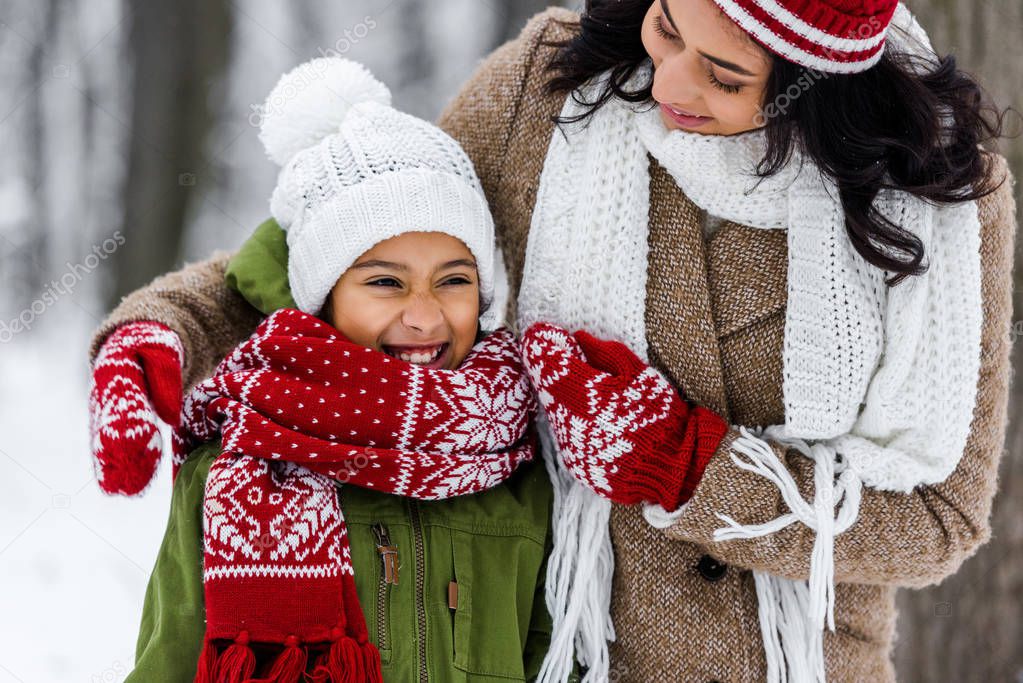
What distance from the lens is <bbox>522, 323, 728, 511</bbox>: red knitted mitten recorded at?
5.88 feet

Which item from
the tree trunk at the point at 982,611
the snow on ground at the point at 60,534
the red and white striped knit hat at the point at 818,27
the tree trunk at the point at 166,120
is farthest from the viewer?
the tree trunk at the point at 166,120

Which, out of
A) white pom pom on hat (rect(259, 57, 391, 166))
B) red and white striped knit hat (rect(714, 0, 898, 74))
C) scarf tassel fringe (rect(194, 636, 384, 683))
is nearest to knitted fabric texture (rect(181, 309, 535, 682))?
scarf tassel fringe (rect(194, 636, 384, 683))

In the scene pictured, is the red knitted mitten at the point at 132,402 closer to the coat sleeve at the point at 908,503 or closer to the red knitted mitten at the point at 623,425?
the red knitted mitten at the point at 623,425

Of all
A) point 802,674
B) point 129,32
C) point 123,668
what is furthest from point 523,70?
point 129,32

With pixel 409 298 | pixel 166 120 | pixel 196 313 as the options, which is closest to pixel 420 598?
pixel 409 298

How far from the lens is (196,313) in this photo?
83.0 inches

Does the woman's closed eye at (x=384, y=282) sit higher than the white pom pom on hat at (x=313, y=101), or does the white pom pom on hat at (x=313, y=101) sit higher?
the white pom pom on hat at (x=313, y=101)

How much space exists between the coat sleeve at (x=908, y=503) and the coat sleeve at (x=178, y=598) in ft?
2.62

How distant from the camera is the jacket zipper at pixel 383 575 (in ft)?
5.97

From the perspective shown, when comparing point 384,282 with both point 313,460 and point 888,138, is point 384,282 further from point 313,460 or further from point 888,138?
point 888,138

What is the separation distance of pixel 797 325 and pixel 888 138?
336mm

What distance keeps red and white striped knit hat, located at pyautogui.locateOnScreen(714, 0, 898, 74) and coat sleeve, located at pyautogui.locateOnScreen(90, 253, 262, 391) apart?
1.13m

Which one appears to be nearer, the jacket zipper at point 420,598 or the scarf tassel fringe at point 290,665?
the scarf tassel fringe at point 290,665

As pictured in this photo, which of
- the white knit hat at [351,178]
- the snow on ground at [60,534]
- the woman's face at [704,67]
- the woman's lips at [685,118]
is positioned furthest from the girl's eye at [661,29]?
the snow on ground at [60,534]
